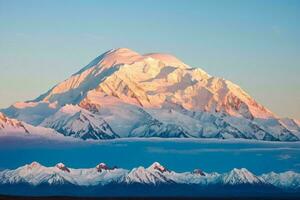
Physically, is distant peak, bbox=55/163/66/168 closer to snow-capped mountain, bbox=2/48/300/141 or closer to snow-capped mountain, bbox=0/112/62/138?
snow-capped mountain, bbox=0/112/62/138

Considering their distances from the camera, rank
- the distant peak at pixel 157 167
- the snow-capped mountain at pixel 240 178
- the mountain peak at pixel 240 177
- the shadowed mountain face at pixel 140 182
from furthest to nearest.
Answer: the snow-capped mountain at pixel 240 178
the mountain peak at pixel 240 177
the distant peak at pixel 157 167
the shadowed mountain face at pixel 140 182

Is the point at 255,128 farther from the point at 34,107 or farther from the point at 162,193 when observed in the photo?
the point at 34,107

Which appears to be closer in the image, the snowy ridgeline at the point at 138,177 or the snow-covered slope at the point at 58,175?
the snow-covered slope at the point at 58,175

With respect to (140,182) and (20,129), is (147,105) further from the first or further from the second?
(20,129)

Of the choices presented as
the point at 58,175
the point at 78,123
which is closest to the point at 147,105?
the point at 78,123

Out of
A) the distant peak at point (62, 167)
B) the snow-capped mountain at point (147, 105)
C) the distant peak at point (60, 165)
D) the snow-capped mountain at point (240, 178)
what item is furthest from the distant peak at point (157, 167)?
the distant peak at point (60, 165)

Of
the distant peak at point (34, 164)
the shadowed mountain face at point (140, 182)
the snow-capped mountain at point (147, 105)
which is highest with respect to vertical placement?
the snow-capped mountain at point (147, 105)

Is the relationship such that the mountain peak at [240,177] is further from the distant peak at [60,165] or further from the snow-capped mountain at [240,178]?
the distant peak at [60,165]
